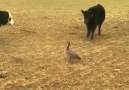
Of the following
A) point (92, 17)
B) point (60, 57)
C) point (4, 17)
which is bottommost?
point (60, 57)

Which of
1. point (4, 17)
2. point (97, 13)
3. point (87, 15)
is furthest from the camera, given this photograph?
point (97, 13)

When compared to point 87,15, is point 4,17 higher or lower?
lower

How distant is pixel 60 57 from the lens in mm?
9797

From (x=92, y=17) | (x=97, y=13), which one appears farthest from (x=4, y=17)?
(x=97, y=13)

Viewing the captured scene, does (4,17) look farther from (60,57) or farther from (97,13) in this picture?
(60,57)

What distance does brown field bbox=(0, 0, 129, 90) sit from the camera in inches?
306

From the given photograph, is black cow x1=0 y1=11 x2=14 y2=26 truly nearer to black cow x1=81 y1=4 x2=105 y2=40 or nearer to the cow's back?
black cow x1=81 y1=4 x2=105 y2=40

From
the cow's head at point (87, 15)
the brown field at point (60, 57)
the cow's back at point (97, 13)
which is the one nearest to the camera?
the brown field at point (60, 57)

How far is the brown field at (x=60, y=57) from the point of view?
7.77 meters

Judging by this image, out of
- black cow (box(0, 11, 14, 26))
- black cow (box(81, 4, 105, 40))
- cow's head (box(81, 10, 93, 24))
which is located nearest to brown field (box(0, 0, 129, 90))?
black cow (box(81, 4, 105, 40))

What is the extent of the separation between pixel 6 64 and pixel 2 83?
56.7 inches

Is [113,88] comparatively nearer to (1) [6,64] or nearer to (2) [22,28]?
(1) [6,64]

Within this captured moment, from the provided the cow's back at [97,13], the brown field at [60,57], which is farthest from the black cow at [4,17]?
the cow's back at [97,13]

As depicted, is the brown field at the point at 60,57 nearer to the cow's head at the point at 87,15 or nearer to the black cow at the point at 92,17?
the black cow at the point at 92,17
